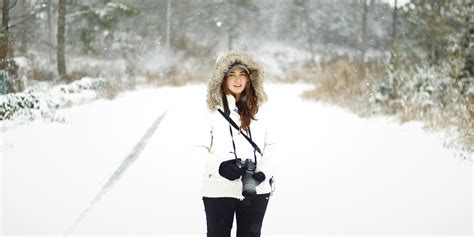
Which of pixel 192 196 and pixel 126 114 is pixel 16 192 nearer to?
pixel 192 196

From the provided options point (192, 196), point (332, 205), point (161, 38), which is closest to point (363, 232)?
point (332, 205)

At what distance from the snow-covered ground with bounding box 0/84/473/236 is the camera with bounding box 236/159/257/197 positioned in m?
1.85

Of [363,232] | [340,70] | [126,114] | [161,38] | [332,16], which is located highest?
[332,16]

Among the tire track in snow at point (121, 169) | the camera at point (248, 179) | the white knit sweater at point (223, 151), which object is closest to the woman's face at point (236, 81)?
the white knit sweater at point (223, 151)

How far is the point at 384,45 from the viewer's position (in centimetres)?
4756

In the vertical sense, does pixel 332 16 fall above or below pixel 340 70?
above

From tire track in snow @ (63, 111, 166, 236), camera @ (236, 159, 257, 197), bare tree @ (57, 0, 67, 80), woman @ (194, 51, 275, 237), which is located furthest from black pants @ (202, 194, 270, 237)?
bare tree @ (57, 0, 67, 80)

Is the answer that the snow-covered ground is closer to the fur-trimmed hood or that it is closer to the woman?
the woman

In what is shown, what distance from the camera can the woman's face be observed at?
281 cm

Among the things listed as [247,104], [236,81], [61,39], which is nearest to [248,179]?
[247,104]

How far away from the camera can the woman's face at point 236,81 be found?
2812 millimetres

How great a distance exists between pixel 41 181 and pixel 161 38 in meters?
31.7

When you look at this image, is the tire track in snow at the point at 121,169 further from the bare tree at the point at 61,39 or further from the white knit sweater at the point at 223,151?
the bare tree at the point at 61,39

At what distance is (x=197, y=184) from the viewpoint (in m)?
5.72
